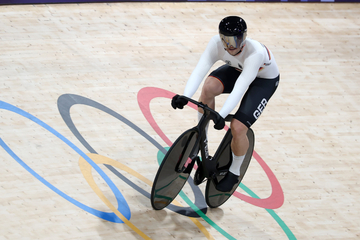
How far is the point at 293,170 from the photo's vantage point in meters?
3.62

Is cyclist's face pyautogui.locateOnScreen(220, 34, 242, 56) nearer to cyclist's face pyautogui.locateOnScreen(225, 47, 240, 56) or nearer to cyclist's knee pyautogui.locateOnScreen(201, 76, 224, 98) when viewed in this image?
cyclist's face pyautogui.locateOnScreen(225, 47, 240, 56)

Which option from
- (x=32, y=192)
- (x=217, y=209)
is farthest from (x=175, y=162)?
(x=32, y=192)

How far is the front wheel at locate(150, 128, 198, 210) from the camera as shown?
2.58 m

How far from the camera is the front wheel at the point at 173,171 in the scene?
2581 mm

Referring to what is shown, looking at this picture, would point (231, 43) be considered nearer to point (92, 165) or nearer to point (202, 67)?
point (202, 67)

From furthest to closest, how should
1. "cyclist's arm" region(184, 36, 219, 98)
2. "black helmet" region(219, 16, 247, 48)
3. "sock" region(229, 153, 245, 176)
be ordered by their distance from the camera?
"sock" region(229, 153, 245, 176) → "cyclist's arm" region(184, 36, 219, 98) → "black helmet" region(219, 16, 247, 48)

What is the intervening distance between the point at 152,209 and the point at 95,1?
3.29 m

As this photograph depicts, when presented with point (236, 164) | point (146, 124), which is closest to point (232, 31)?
point (236, 164)

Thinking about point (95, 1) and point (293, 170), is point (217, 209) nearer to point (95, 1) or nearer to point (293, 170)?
point (293, 170)

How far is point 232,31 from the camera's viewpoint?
2.29 meters

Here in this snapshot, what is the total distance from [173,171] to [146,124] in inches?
44.6

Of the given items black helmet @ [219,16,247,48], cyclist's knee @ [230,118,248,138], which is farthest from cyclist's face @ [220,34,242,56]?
cyclist's knee @ [230,118,248,138]

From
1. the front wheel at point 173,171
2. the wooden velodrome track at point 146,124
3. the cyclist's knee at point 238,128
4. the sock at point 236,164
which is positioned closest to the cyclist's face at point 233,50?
the cyclist's knee at point 238,128

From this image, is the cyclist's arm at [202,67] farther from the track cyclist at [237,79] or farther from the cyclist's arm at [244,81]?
the cyclist's arm at [244,81]
